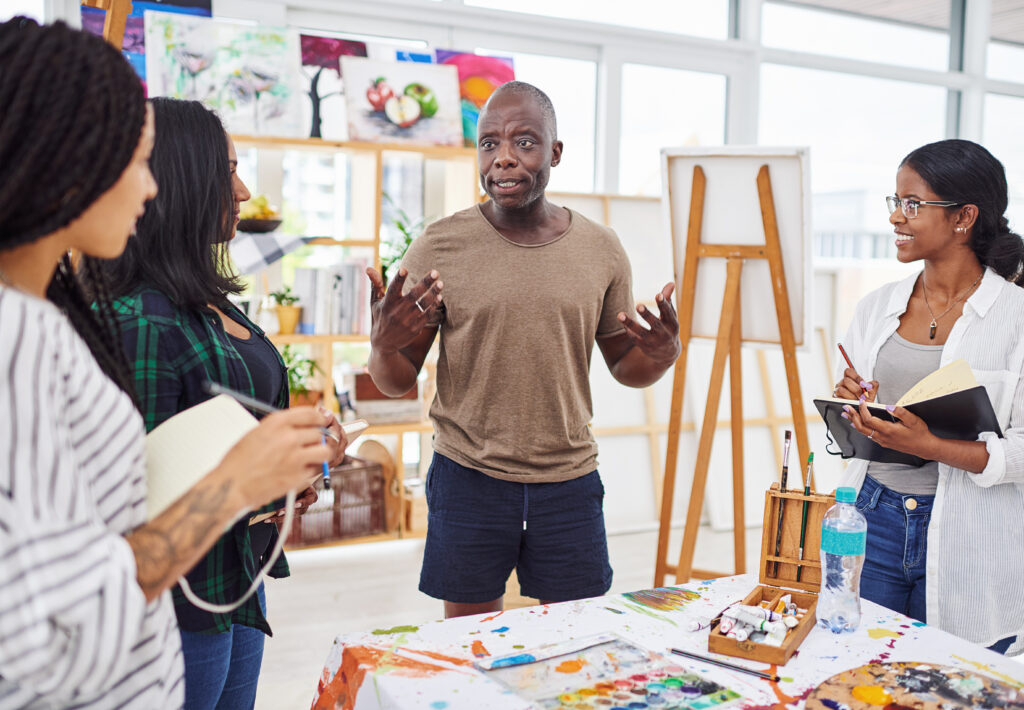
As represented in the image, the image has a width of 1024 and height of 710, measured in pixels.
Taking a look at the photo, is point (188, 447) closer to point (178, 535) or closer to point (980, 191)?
point (178, 535)

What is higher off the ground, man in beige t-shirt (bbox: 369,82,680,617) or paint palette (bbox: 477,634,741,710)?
man in beige t-shirt (bbox: 369,82,680,617)

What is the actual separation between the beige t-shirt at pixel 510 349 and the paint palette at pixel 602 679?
57cm

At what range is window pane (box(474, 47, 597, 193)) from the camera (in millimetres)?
4358

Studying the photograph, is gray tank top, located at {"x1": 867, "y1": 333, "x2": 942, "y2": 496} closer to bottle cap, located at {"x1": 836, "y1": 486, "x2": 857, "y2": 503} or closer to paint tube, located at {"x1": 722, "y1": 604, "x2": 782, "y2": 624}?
bottle cap, located at {"x1": 836, "y1": 486, "x2": 857, "y2": 503}

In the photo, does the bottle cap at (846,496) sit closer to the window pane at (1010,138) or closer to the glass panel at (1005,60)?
the window pane at (1010,138)

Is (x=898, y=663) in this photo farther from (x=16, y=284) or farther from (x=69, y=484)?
(x=16, y=284)

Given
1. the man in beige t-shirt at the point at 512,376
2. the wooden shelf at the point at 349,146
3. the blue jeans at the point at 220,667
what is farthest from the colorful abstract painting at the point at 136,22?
the blue jeans at the point at 220,667

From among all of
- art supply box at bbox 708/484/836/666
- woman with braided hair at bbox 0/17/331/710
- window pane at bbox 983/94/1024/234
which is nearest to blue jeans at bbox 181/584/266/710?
woman with braided hair at bbox 0/17/331/710

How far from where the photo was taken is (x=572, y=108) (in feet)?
14.6

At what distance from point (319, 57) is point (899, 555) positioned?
3.07m

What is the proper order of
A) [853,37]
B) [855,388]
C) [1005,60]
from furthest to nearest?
[1005,60] → [853,37] → [855,388]

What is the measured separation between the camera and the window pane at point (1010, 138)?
555 centimetres

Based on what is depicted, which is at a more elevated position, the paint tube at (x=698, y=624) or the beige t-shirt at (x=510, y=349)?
the beige t-shirt at (x=510, y=349)

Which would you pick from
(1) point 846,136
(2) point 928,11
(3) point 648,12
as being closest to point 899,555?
(3) point 648,12
